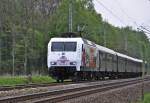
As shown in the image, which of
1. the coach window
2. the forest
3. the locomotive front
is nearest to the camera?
the locomotive front

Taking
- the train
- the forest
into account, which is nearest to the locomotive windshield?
the train

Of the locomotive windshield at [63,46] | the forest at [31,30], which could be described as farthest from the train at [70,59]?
the forest at [31,30]

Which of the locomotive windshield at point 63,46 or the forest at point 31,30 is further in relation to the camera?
the forest at point 31,30

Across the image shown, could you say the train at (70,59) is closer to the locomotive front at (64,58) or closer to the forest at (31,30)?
the locomotive front at (64,58)

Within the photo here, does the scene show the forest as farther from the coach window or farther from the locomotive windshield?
the coach window

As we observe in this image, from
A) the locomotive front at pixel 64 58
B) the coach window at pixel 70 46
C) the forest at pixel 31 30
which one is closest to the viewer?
the locomotive front at pixel 64 58

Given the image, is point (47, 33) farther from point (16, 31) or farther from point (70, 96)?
point (70, 96)

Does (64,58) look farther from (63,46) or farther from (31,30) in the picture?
(31,30)

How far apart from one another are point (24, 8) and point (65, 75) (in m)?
46.4

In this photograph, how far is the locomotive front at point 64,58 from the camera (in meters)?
36.7

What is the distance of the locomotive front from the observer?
36656 millimetres

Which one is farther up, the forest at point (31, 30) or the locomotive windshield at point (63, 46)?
the forest at point (31, 30)

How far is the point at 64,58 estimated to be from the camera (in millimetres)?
36781

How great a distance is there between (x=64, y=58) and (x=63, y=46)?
1.14 m
